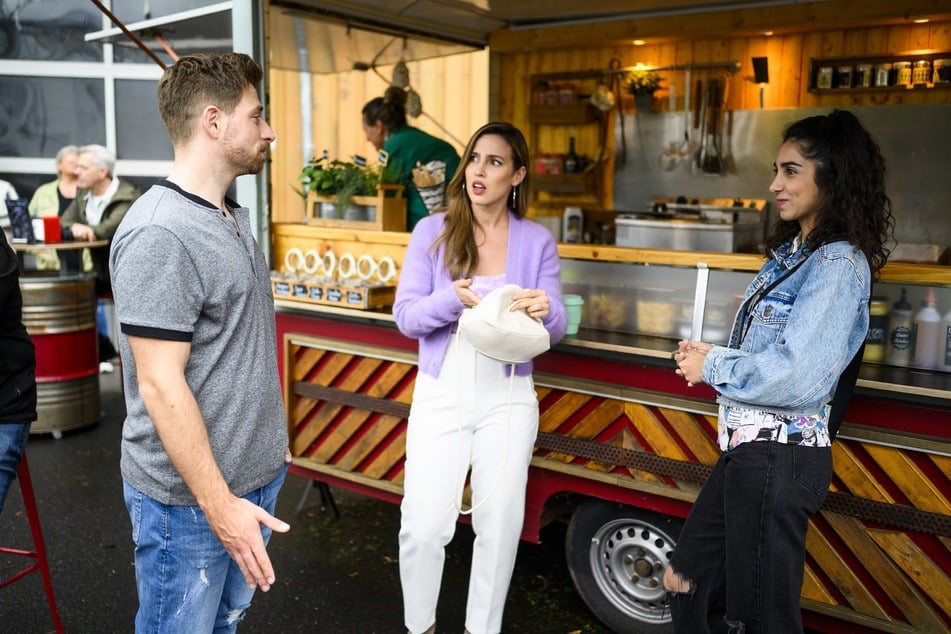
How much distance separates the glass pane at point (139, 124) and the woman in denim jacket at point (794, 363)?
7.25 meters

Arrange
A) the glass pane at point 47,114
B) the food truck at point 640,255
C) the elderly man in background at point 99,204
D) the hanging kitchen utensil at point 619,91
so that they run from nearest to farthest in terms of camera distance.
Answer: the food truck at point 640,255 → the elderly man in background at point 99,204 → the hanging kitchen utensil at point 619,91 → the glass pane at point 47,114

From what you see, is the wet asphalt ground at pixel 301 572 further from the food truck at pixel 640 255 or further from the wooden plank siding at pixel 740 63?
the wooden plank siding at pixel 740 63

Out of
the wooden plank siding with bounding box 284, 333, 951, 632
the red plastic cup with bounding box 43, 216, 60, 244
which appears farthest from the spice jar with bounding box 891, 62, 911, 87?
the red plastic cup with bounding box 43, 216, 60, 244

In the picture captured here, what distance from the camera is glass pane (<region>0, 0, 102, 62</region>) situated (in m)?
8.31

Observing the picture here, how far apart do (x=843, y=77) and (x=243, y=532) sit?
645 cm

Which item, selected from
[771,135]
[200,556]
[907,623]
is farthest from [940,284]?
[771,135]

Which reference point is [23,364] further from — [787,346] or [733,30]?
[733,30]

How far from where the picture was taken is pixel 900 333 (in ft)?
10.8

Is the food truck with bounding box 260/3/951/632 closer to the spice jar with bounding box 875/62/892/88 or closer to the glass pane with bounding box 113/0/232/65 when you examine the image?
the spice jar with bounding box 875/62/892/88

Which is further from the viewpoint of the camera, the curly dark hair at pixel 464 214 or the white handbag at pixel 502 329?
the curly dark hair at pixel 464 214

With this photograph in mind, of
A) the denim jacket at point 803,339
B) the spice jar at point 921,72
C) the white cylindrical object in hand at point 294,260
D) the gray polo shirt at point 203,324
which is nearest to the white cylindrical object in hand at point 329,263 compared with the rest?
the white cylindrical object in hand at point 294,260

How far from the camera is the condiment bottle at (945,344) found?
3191 mm

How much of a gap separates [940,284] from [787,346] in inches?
49.0

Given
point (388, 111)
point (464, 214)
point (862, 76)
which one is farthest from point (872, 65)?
point (464, 214)
